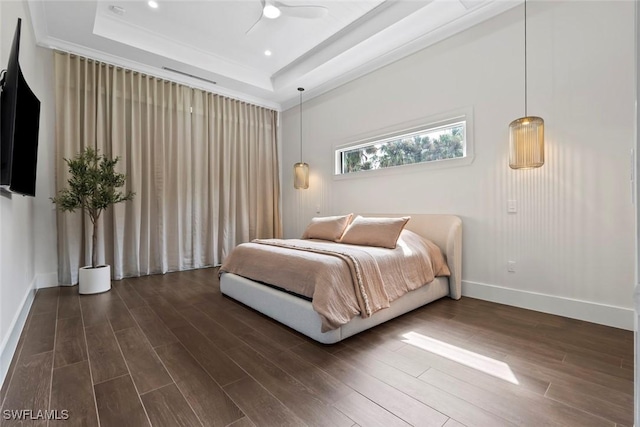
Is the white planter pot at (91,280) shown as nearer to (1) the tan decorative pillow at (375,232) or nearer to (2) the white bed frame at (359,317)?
(2) the white bed frame at (359,317)

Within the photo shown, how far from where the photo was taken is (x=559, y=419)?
1298 mm

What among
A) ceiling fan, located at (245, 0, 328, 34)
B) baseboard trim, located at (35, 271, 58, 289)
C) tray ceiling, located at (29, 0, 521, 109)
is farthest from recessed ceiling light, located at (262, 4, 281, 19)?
baseboard trim, located at (35, 271, 58, 289)

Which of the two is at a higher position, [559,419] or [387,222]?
[387,222]

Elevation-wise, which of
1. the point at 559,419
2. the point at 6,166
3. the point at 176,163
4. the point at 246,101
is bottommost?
the point at 559,419

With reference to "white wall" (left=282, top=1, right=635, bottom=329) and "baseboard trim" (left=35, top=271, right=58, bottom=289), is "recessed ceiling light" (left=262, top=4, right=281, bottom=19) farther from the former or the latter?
"baseboard trim" (left=35, top=271, right=58, bottom=289)

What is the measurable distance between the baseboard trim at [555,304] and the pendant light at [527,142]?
121 cm

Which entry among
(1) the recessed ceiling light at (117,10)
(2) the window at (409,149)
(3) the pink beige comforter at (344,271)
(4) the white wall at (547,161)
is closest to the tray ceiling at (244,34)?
(1) the recessed ceiling light at (117,10)

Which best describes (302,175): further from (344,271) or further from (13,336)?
(13,336)

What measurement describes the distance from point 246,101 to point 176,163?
174 cm

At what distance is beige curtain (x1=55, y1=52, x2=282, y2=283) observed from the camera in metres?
3.66

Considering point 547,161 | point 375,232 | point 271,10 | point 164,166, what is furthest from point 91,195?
point 547,161

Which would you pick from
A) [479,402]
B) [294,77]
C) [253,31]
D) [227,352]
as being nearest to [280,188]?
[294,77]

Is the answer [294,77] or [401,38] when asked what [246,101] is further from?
[401,38]

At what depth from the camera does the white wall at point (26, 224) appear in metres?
1.91
